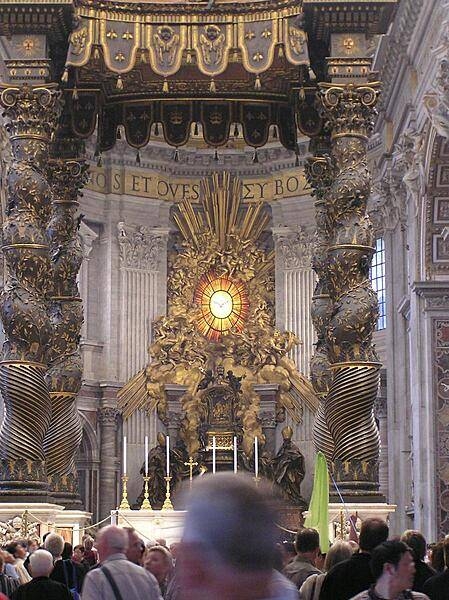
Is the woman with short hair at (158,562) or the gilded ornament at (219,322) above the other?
the gilded ornament at (219,322)

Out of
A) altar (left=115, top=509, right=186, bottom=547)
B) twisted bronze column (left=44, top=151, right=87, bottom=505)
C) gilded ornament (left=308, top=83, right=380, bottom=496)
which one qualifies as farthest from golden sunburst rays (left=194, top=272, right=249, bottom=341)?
gilded ornament (left=308, top=83, right=380, bottom=496)

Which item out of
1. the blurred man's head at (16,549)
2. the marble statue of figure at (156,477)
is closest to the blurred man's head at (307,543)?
the blurred man's head at (16,549)

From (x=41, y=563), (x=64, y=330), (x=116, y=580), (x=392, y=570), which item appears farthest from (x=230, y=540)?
(x=64, y=330)

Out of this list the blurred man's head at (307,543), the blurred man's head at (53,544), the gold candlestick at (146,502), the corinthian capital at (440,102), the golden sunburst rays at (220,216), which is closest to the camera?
the blurred man's head at (307,543)

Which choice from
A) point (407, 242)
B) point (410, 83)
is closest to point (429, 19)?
point (410, 83)

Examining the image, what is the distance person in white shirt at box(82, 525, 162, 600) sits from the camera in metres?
4.61

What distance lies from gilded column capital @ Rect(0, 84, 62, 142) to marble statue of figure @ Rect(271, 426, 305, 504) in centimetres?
1683

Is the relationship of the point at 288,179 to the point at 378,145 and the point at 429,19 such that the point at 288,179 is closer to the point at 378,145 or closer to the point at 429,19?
the point at 378,145

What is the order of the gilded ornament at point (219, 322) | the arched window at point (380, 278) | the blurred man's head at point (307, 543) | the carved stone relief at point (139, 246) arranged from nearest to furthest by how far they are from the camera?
the blurred man's head at point (307, 543) → the arched window at point (380, 278) → the gilded ornament at point (219, 322) → the carved stone relief at point (139, 246)

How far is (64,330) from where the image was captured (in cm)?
1169

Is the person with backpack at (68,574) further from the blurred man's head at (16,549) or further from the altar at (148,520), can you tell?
the altar at (148,520)

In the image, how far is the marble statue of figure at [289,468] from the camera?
26.1m

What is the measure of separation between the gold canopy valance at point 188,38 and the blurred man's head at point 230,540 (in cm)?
834

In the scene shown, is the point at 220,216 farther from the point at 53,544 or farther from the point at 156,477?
the point at 53,544
